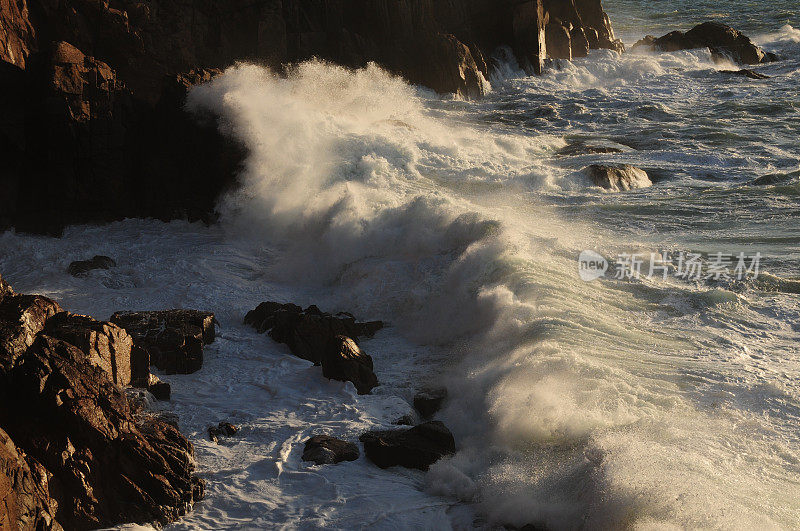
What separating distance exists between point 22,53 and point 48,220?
→ 3.76 metres

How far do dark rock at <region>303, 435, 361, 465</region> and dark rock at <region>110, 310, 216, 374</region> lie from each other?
2293 millimetres

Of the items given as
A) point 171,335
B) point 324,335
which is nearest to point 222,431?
point 171,335

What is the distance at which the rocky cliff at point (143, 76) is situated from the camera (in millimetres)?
13758

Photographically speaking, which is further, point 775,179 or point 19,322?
point 775,179

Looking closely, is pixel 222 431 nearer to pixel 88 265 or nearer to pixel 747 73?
pixel 88 265

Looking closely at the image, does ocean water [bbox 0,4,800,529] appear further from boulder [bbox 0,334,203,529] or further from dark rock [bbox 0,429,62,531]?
dark rock [bbox 0,429,62,531]

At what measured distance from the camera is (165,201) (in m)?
14.4

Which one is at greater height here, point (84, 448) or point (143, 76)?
point (143, 76)

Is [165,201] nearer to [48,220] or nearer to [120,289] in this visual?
[48,220]

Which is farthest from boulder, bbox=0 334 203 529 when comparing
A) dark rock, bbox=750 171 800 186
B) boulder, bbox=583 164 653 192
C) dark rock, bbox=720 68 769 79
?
dark rock, bbox=720 68 769 79

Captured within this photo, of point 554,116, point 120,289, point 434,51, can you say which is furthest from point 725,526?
point 434,51

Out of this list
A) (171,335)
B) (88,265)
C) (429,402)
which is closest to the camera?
(429,402)

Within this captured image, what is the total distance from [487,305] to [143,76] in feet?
40.2

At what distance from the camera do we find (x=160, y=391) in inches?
304
